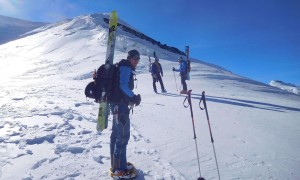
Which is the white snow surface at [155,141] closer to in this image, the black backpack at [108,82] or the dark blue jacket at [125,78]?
the black backpack at [108,82]

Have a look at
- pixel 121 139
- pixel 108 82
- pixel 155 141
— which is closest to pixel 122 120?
pixel 121 139

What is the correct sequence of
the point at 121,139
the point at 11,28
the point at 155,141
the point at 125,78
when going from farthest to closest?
the point at 11,28
the point at 155,141
the point at 121,139
the point at 125,78

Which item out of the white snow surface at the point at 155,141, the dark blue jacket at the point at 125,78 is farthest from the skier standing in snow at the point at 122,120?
the white snow surface at the point at 155,141

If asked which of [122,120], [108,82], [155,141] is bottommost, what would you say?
[155,141]

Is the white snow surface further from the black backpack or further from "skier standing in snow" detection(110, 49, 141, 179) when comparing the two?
the black backpack

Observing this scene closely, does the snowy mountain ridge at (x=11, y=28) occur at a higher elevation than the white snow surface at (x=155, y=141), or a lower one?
higher

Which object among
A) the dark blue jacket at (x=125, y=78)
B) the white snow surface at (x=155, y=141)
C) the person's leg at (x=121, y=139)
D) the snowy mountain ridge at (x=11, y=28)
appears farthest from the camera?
the snowy mountain ridge at (x=11, y=28)

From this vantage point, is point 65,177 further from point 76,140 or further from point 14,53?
point 14,53

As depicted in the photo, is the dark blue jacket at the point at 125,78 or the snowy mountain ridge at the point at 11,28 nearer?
the dark blue jacket at the point at 125,78

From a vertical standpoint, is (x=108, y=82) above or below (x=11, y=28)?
below

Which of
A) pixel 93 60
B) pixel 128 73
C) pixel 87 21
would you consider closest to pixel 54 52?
pixel 93 60

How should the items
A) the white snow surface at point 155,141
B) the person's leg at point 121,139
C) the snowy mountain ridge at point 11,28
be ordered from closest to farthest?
the person's leg at point 121,139 → the white snow surface at point 155,141 → the snowy mountain ridge at point 11,28

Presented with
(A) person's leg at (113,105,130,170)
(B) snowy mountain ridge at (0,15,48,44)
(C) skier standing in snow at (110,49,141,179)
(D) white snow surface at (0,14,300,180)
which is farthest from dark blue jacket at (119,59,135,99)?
(B) snowy mountain ridge at (0,15,48,44)

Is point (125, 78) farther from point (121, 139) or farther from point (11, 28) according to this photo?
point (11, 28)
